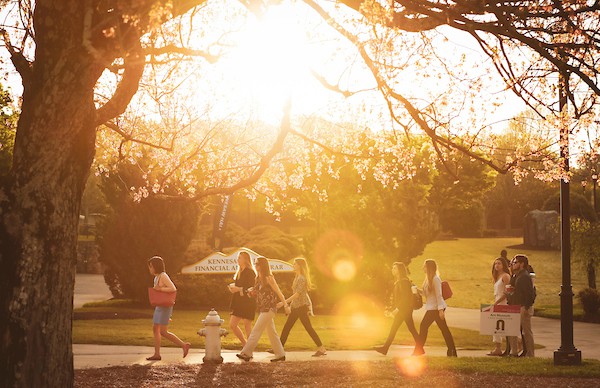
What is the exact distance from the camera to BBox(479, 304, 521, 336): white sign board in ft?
49.6

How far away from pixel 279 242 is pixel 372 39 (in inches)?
932

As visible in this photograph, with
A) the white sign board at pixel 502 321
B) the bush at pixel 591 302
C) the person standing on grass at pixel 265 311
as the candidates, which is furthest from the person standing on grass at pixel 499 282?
the bush at pixel 591 302

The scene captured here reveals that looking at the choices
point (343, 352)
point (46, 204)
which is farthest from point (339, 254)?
point (46, 204)

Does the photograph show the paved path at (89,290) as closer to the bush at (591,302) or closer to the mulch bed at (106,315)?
the mulch bed at (106,315)

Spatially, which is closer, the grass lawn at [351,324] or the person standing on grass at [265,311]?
the person standing on grass at [265,311]

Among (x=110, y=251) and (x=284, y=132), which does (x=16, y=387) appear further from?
(x=110, y=251)

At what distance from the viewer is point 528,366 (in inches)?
516

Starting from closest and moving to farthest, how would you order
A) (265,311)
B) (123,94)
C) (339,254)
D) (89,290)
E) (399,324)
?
1. (123,94)
2. (265,311)
3. (399,324)
4. (339,254)
5. (89,290)

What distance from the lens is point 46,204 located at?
28.5 ft

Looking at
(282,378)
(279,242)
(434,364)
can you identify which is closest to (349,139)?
(434,364)

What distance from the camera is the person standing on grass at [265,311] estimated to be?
1402 centimetres

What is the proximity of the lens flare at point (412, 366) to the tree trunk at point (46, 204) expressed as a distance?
5.28m

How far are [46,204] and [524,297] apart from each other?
981 cm

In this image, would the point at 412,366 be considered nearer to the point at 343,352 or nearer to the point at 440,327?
the point at 440,327
